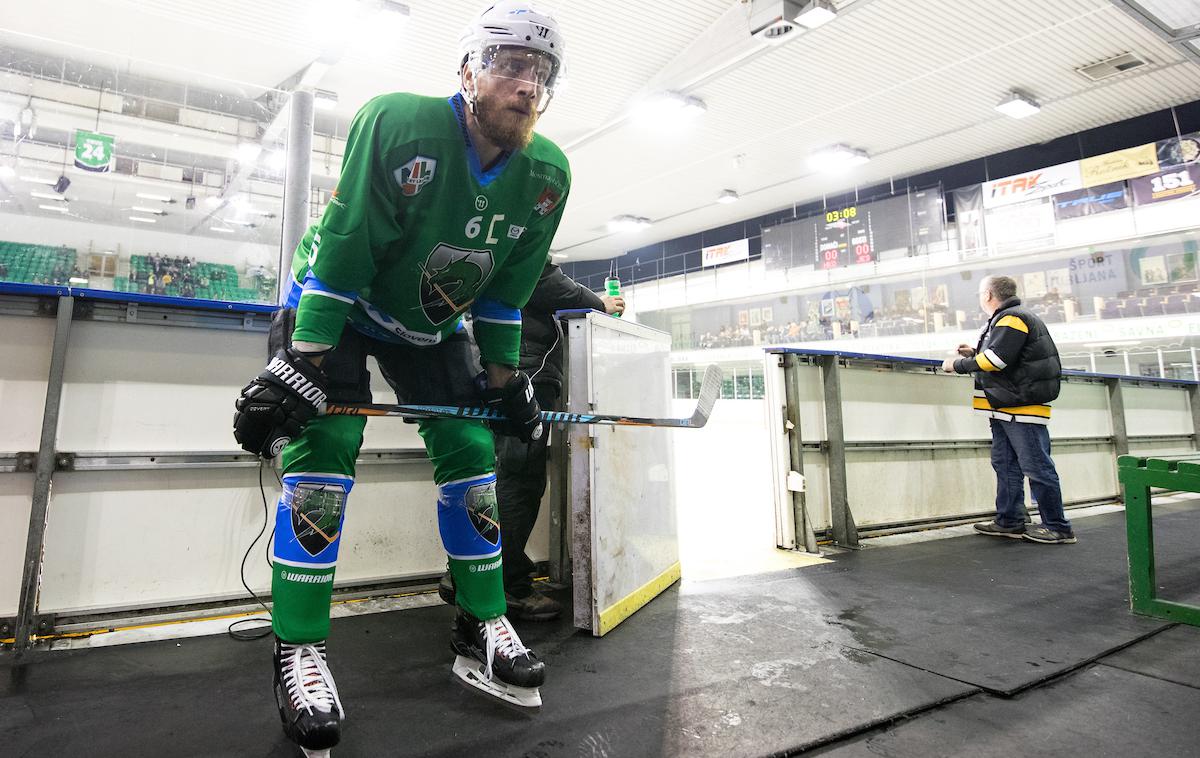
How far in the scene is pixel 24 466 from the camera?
2.00m

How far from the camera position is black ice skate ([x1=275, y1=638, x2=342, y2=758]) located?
46.9 inches

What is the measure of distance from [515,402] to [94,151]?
739 centimetres

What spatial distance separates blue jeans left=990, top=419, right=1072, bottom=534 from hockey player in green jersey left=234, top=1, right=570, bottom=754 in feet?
11.7

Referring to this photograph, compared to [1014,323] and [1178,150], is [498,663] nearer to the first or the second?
[1014,323]

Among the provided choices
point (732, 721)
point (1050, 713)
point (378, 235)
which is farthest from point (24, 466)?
point (1050, 713)

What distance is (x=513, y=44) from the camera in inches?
54.7

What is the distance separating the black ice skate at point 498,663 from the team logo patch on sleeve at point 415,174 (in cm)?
111

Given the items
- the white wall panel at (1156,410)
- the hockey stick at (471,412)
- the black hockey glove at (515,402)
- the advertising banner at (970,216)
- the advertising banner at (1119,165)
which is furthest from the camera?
the advertising banner at (970,216)

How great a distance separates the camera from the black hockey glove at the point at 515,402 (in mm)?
1705

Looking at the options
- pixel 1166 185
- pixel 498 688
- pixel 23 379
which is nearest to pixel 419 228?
pixel 498 688

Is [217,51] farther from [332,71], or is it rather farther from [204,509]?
[204,509]

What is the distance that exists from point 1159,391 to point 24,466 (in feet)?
31.6

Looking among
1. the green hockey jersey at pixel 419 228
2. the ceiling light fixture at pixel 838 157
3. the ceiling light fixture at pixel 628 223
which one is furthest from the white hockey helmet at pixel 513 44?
the ceiling light fixture at pixel 628 223

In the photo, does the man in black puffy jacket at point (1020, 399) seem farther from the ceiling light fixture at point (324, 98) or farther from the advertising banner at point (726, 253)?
the advertising banner at point (726, 253)
